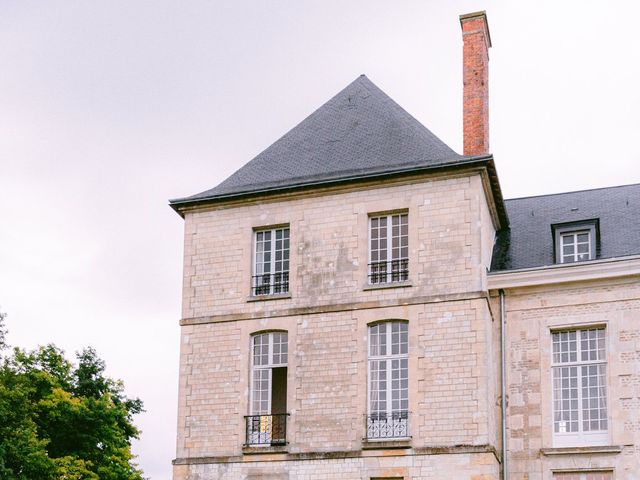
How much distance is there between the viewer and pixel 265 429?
19438 millimetres

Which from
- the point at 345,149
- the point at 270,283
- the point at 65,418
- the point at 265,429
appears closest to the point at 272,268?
the point at 270,283

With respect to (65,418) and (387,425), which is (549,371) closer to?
(387,425)

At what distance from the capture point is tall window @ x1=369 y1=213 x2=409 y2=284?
63.7 feet

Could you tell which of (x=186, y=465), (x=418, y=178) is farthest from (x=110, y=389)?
(x=418, y=178)

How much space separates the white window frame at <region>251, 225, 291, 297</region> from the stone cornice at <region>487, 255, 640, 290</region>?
12.8 ft

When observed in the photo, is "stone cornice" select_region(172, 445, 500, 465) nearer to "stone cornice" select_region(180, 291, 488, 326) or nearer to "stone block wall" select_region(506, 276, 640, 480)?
"stone block wall" select_region(506, 276, 640, 480)

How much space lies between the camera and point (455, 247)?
62.3 feet

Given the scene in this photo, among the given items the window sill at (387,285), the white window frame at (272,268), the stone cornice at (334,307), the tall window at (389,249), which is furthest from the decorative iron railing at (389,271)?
the white window frame at (272,268)

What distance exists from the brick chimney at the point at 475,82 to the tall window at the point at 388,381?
13.9 feet

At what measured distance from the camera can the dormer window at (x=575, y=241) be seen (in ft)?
65.3

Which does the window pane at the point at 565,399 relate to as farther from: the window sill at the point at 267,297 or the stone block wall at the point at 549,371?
the window sill at the point at 267,297

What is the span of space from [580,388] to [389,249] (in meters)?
4.26

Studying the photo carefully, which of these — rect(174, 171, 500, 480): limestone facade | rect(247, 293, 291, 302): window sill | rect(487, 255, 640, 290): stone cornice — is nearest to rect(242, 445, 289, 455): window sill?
rect(174, 171, 500, 480): limestone facade

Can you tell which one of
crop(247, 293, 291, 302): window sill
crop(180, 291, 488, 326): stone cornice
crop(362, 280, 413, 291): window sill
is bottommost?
crop(180, 291, 488, 326): stone cornice
